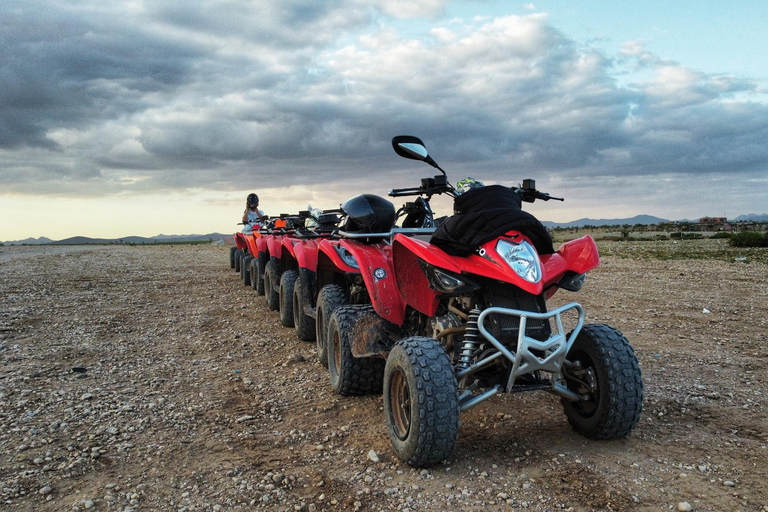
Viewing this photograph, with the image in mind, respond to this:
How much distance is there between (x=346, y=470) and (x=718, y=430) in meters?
2.39

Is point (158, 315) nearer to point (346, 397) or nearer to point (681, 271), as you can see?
point (346, 397)

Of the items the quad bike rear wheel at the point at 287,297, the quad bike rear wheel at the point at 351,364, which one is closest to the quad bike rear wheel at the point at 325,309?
the quad bike rear wheel at the point at 351,364

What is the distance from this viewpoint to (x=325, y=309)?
5.18 meters

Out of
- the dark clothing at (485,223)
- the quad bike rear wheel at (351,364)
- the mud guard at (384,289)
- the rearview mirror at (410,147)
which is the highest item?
the rearview mirror at (410,147)

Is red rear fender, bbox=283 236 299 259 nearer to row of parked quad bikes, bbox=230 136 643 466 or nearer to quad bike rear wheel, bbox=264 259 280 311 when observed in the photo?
quad bike rear wheel, bbox=264 259 280 311

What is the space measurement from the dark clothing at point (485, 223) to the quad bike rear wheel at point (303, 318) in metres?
3.35

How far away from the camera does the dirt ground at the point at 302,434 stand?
2.88 meters

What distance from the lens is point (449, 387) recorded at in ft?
9.69

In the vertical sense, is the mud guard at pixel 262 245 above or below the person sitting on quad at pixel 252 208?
below

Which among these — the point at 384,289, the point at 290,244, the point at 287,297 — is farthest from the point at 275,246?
the point at 384,289

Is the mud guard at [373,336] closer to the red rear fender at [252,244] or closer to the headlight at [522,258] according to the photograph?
the headlight at [522,258]

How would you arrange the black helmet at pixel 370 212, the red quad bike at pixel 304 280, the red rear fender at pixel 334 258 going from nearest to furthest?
the black helmet at pixel 370 212 → the red rear fender at pixel 334 258 → the red quad bike at pixel 304 280

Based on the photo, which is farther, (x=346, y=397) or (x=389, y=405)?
(x=346, y=397)

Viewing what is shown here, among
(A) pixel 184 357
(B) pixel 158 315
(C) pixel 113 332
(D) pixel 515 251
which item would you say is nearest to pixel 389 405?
(D) pixel 515 251
